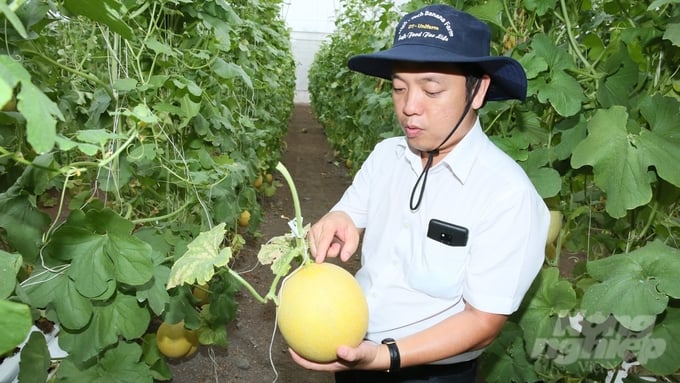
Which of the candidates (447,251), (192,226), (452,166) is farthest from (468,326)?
(192,226)

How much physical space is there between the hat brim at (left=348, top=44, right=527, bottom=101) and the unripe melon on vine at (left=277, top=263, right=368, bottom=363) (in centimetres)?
48

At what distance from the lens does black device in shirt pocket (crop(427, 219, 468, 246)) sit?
4.17ft

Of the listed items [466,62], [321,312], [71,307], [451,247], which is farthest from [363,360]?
[71,307]

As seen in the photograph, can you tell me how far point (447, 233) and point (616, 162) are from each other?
1.90 feet

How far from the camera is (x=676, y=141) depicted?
150 cm

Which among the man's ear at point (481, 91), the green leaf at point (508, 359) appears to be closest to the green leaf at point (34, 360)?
the man's ear at point (481, 91)

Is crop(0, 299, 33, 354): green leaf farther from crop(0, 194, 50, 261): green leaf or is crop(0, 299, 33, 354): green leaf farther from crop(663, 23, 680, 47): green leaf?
crop(663, 23, 680, 47): green leaf

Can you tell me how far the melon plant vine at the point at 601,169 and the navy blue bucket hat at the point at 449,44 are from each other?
371 mm

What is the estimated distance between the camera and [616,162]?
60.7 inches

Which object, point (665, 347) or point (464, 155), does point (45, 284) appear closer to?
point (464, 155)

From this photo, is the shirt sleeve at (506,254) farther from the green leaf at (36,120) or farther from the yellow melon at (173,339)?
the yellow melon at (173,339)

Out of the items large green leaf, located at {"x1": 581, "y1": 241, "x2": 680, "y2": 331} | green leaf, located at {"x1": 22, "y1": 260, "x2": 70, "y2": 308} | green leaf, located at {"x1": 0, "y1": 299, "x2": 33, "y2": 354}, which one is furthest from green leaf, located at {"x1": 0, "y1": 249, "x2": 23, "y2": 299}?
large green leaf, located at {"x1": 581, "y1": 241, "x2": 680, "y2": 331}

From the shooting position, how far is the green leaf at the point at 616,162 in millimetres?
1510

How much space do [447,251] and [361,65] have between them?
0.56 m
